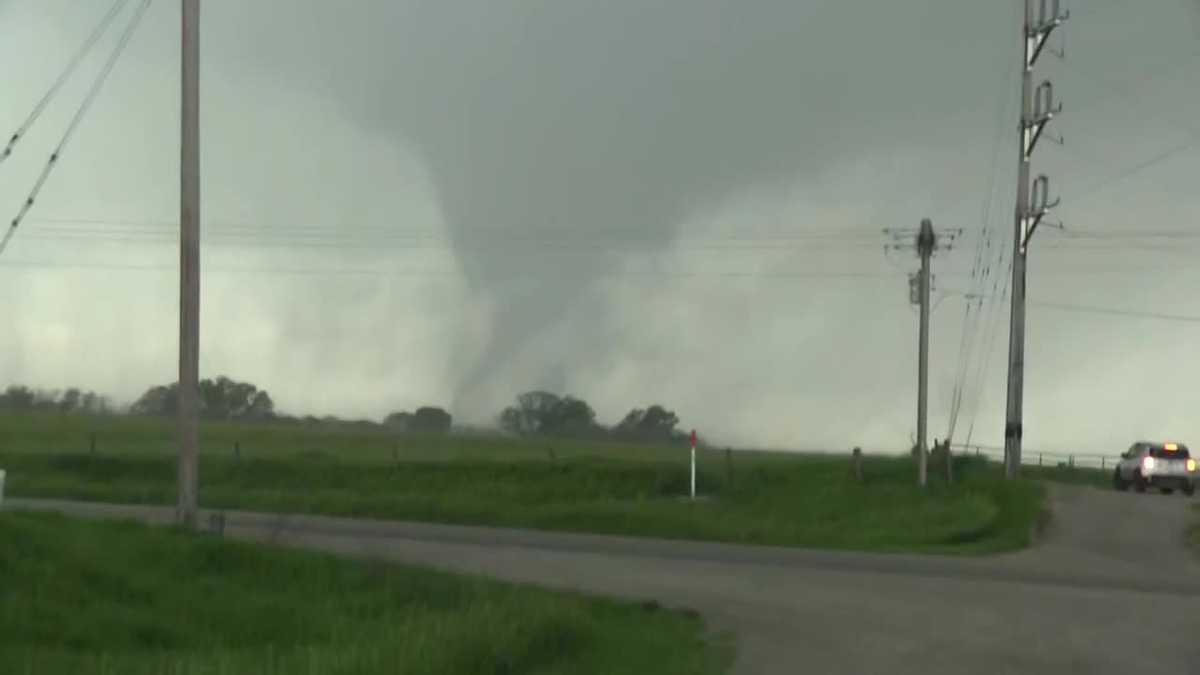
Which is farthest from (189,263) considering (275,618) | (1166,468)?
(1166,468)

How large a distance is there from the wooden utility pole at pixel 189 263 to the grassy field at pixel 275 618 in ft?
7.18

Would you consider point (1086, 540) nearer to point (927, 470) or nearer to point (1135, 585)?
point (1135, 585)

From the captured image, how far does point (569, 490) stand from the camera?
57375 millimetres

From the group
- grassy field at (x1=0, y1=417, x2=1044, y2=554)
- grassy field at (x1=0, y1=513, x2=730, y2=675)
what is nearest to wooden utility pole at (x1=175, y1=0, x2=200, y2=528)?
grassy field at (x1=0, y1=513, x2=730, y2=675)

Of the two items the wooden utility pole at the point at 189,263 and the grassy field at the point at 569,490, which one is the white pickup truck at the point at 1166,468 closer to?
the grassy field at the point at 569,490

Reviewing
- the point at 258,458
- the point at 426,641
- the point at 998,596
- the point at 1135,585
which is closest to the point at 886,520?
the point at 1135,585

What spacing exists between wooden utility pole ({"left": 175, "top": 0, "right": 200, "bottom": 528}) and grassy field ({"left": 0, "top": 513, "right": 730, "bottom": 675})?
219 cm

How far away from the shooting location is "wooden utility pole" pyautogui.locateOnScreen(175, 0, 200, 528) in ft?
81.1

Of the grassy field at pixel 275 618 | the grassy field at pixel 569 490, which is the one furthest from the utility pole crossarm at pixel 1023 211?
the grassy field at pixel 275 618

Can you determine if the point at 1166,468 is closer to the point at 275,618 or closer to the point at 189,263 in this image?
the point at 189,263

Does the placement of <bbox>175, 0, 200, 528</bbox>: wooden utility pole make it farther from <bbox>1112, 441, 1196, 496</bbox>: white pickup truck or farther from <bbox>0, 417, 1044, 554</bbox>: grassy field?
<bbox>1112, 441, 1196, 496</bbox>: white pickup truck

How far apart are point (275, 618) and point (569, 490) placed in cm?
3968

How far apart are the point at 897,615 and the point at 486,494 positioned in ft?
115

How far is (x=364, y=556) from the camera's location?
977 inches
